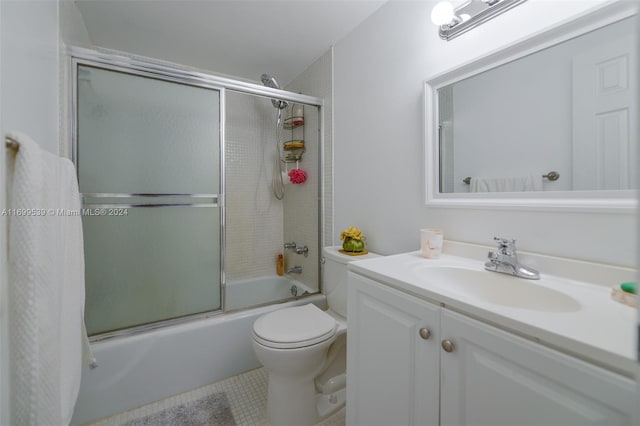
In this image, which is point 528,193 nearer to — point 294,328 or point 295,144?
point 294,328

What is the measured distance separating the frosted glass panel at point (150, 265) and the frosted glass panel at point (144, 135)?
17 cm

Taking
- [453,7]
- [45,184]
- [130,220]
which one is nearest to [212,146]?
[130,220]

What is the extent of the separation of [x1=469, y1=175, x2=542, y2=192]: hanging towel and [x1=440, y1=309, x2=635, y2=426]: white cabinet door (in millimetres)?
596

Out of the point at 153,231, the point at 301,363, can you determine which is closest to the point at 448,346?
the point at 301,363

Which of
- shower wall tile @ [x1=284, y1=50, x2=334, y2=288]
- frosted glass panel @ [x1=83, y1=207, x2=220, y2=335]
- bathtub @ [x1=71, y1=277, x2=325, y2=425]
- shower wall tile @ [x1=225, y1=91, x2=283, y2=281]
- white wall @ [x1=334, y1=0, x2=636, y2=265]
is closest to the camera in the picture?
white wall @ [x1=334, y1=0, x2=636, y2=265]

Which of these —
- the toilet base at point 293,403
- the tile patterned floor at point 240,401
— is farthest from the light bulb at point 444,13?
the tile patterned floor at point 240,401

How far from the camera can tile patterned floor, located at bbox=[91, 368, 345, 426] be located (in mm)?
1316

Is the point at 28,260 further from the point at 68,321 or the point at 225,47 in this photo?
the point at 225,47

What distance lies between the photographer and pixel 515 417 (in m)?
0.55

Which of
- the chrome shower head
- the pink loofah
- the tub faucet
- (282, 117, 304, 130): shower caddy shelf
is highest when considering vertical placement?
the chrome shower head

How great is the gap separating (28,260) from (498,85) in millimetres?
1527

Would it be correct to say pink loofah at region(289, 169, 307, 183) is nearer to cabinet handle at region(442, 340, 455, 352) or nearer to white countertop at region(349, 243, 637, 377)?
white countertop at region(349, 243, 637, 377)

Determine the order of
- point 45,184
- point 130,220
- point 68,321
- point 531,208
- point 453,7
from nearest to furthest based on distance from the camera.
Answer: point 45,184
point 68,321
point 531,208
point 453,7
point 130,220

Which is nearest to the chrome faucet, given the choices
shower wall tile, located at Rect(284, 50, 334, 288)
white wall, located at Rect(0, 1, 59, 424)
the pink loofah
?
shower wall tile, located at Rect(284, 50, 334, 288)
